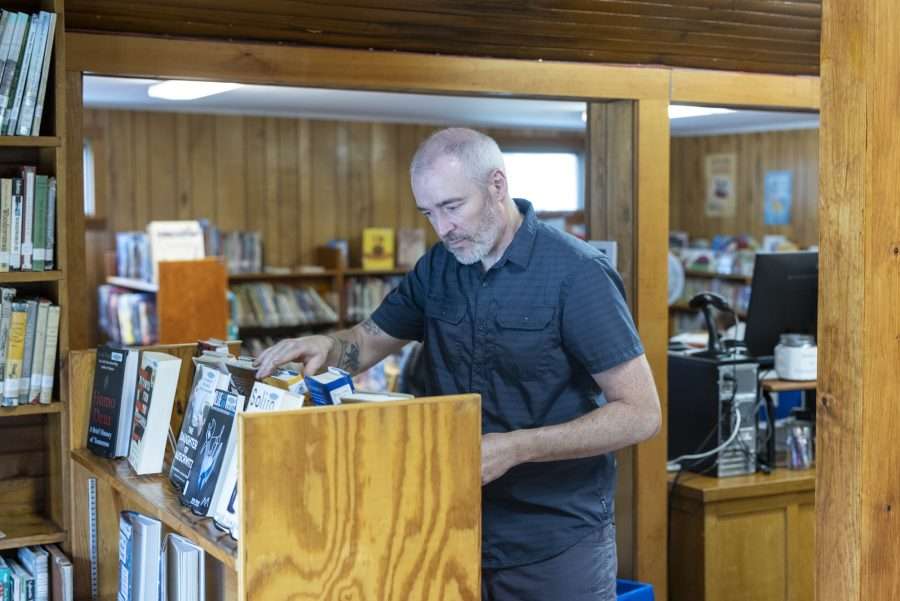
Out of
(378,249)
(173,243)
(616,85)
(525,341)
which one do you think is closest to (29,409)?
(525,341)

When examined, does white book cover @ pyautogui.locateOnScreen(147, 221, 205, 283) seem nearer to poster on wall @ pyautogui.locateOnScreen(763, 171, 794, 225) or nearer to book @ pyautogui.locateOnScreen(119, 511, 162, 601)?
book @ pyautogui.locateOnScreen(119, 511, 162, 601)

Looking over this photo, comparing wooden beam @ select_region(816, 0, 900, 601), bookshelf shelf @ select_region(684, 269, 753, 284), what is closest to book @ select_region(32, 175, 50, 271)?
wooden beam @ select_region(816, 0, 900, 601)

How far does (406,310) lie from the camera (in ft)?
9.40

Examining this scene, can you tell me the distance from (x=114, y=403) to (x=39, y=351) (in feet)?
1.09

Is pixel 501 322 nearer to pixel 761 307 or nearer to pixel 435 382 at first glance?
pixel 435 382

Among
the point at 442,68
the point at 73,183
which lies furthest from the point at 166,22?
the point at 442,68

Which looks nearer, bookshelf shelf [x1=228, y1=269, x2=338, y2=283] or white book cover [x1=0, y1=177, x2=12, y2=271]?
white book cover [x1=0, y1=177, x2=12, y2=271]

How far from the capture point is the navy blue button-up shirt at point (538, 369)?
8.20ft

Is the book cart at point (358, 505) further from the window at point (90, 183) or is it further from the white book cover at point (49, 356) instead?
the window at point (90, 183)

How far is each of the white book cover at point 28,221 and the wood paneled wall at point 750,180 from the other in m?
6.27

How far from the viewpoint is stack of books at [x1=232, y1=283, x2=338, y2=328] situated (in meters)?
7.39

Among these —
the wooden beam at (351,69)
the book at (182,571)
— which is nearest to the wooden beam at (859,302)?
the book at (182,571)

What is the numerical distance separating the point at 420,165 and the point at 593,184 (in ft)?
5.09

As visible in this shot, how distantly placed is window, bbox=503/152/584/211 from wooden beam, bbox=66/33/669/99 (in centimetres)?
519
